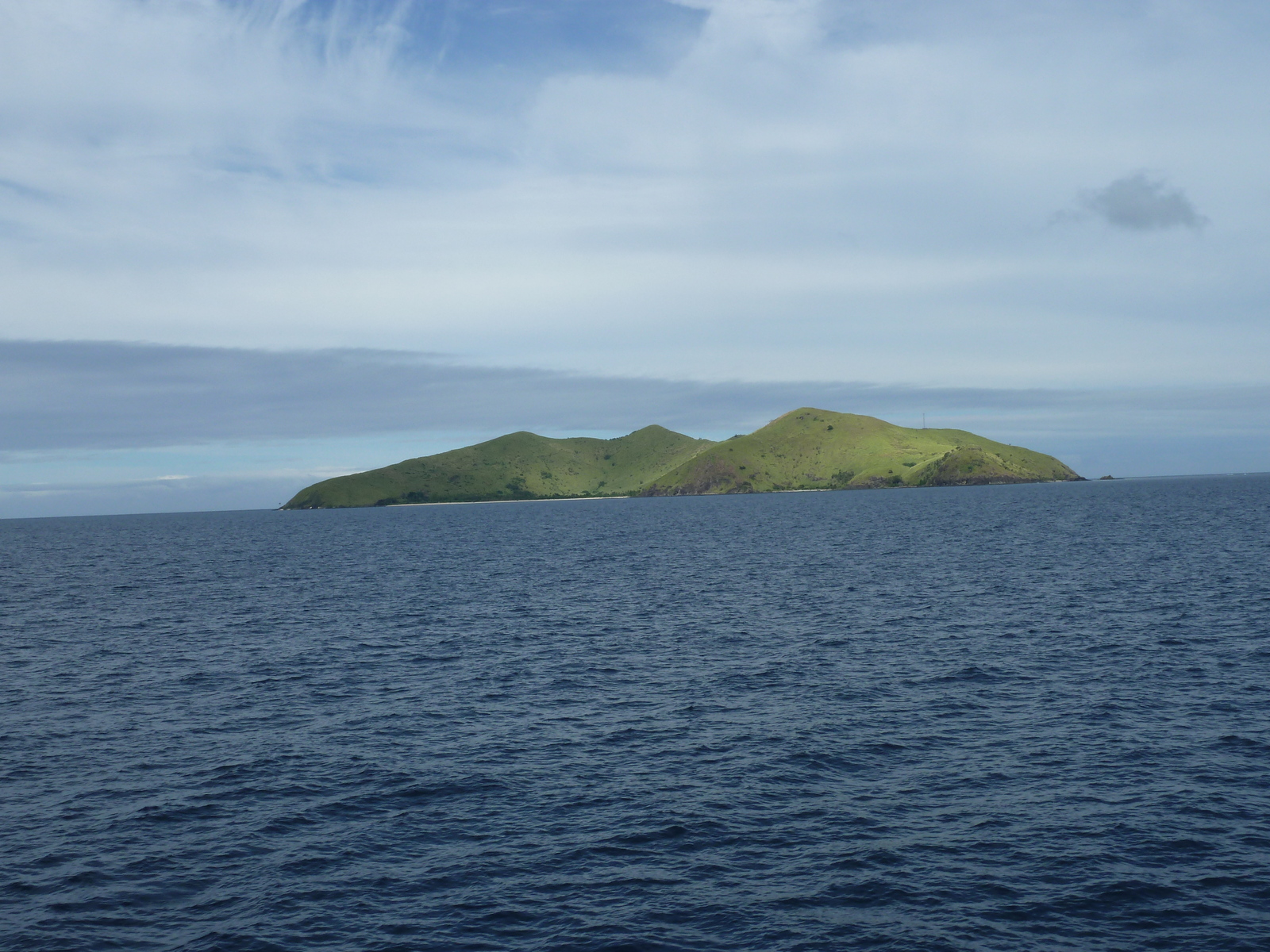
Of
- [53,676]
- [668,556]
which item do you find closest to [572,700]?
→ [53,676]

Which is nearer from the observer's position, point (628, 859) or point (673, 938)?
point (673, 938)

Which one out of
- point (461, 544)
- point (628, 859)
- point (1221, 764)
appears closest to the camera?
point (628, 859)

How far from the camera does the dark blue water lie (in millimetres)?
25422

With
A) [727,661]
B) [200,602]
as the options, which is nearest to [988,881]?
[727,661]

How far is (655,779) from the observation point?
3606 cm

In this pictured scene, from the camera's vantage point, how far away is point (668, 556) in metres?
142

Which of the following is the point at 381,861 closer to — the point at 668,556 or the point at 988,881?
→ the point at 988,881

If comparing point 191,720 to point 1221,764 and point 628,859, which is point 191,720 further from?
point 1221,764

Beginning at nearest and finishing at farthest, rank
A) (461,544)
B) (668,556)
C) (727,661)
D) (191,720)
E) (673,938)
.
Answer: (673,938)
(191,720)
(727,661)
(668,556)
(461,544)

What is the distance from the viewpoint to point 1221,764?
116ft

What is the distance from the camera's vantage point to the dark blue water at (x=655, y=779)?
25.4 meters

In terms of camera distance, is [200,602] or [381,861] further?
[200,602]

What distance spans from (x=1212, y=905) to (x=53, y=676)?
214ft

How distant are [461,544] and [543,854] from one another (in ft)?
550
